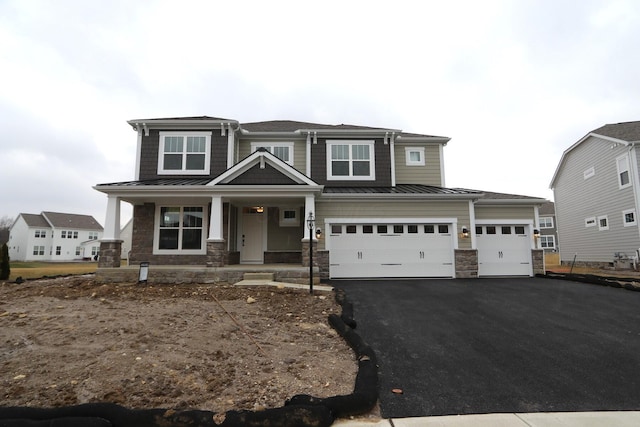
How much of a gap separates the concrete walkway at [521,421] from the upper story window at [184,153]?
11.7 meters

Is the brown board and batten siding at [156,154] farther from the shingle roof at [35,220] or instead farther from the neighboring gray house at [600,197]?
the shingle roof at [35,220]

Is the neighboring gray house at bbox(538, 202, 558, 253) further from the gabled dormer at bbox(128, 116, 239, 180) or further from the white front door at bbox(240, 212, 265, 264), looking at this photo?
the gabled dormer at bbox(128, 116, 239, 180)

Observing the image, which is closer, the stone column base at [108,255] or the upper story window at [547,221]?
the stone column base at [108,255]

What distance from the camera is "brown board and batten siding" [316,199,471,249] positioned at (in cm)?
1133

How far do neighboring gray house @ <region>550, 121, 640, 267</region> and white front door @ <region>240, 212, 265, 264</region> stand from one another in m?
16.9

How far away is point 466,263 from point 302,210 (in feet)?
21.7

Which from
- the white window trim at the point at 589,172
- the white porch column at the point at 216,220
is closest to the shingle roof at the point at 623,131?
the white window trim at the point at 589,172

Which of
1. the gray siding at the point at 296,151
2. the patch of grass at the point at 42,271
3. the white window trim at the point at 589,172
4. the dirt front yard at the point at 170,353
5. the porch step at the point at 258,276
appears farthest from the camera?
the white window trim at the point at 589,172

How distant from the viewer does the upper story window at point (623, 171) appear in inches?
559

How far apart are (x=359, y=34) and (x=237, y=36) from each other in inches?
183

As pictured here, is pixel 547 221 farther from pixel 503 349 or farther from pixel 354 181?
pixel 503 349

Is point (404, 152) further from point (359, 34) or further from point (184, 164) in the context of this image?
point (184, 164)

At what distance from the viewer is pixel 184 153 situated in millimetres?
12555

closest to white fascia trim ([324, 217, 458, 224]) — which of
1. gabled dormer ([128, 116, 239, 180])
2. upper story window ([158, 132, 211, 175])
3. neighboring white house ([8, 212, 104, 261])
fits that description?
gabled dormer ([128, 116, 239, 180])
